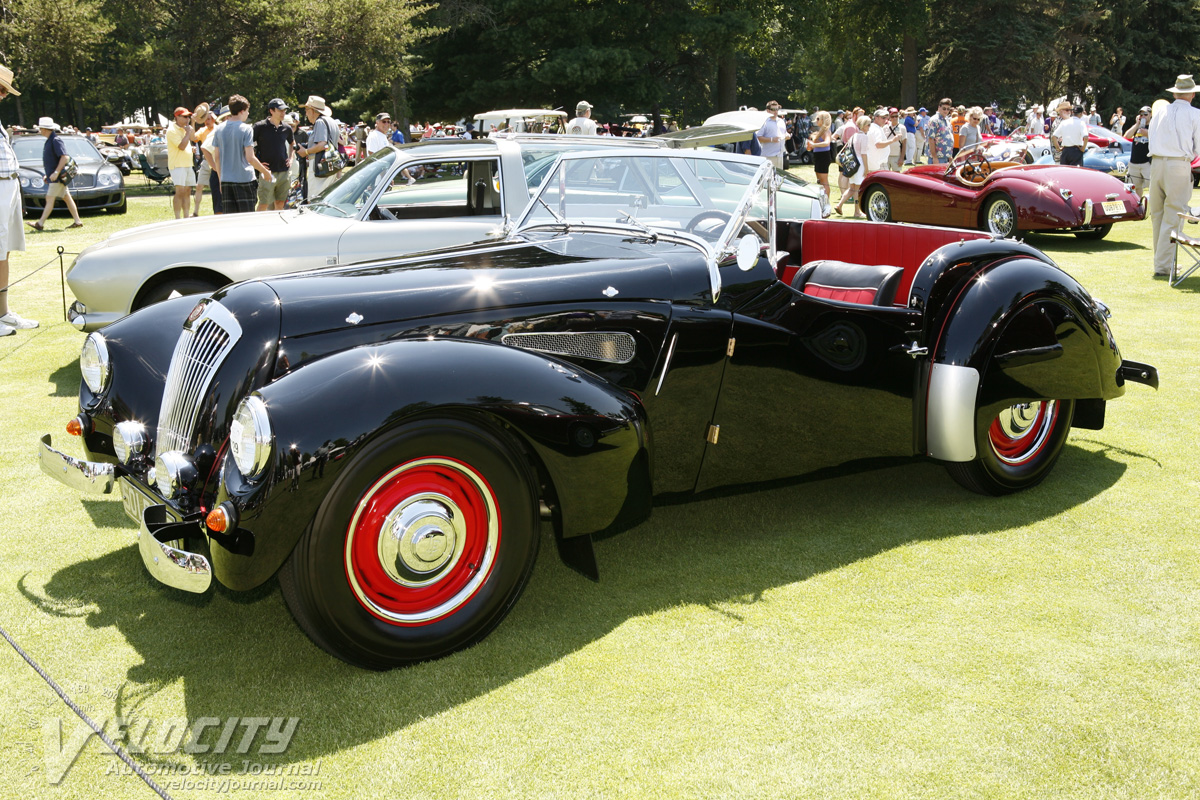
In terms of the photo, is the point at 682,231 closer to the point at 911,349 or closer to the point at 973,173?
the point at 911,349

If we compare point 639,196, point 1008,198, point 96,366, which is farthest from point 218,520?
point 1008,198

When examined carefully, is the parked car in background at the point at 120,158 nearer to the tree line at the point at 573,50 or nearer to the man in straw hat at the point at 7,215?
the tree line at the point at 573,50

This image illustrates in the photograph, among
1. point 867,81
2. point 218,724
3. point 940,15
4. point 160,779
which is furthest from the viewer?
Result: point 867,81

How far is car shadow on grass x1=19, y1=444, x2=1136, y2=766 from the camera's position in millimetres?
2941

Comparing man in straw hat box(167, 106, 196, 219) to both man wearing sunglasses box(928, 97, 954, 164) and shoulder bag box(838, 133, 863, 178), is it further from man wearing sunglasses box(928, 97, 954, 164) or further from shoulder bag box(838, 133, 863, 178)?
man wearing sunglasses box(928, 97, 954, 164)

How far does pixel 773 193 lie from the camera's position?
4254 mm

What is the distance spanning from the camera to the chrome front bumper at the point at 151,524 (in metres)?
2.80

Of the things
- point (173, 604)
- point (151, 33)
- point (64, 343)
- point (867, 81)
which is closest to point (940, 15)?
point (867, 81)

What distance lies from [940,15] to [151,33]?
115 feet

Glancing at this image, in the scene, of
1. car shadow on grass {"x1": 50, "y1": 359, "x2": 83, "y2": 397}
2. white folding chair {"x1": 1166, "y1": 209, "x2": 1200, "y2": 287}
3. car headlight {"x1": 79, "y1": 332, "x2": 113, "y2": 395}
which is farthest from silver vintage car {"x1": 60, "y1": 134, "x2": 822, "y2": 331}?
white folding chair {"x1": 1166, "y1": 209, "x2": 1200, "y2": 287}

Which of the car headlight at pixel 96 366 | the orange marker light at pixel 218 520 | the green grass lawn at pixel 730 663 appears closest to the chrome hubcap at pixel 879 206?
the green grass lawn at pixel 730 663

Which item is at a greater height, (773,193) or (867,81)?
(867,81)

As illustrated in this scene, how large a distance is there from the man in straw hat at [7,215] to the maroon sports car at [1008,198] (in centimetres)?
1058

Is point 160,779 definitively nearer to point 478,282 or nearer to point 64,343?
point 478,282
